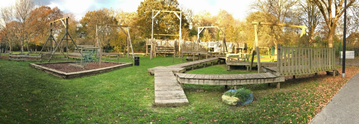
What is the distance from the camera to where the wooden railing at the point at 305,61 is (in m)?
7.26

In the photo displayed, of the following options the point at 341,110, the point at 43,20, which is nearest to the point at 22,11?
the point at 43,20

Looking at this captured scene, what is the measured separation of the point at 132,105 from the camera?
17.1 ft

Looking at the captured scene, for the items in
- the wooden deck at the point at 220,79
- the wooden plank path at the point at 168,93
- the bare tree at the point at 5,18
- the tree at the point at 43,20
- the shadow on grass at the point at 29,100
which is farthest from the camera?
the tree at the point at 43,20

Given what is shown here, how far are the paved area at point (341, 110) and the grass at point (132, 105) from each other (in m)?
0.17

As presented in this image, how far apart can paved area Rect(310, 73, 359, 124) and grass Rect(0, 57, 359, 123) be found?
17 cm

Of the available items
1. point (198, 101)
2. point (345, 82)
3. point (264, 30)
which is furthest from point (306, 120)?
point (264, 30)

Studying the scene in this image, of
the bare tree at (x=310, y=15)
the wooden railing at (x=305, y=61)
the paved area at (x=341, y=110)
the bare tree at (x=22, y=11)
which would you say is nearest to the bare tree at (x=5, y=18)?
the bare tree at (x=22, y=11)

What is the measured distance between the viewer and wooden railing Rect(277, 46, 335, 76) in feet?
23.8

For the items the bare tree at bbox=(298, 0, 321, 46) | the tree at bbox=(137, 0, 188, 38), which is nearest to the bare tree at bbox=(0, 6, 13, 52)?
the tree at bbox=(137, 0, 188, 38)

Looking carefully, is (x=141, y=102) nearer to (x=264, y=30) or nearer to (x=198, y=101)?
(x=198, y=101)

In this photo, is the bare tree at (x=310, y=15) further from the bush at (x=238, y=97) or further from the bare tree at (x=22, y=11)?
the bare tree at (x=22, y=11)

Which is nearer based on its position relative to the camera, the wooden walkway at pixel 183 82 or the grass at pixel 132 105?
the grass at pixel 132 105

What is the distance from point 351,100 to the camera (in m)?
5.73

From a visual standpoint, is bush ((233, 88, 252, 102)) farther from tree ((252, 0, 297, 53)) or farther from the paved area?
tree ((252, 0, 297, 53))
